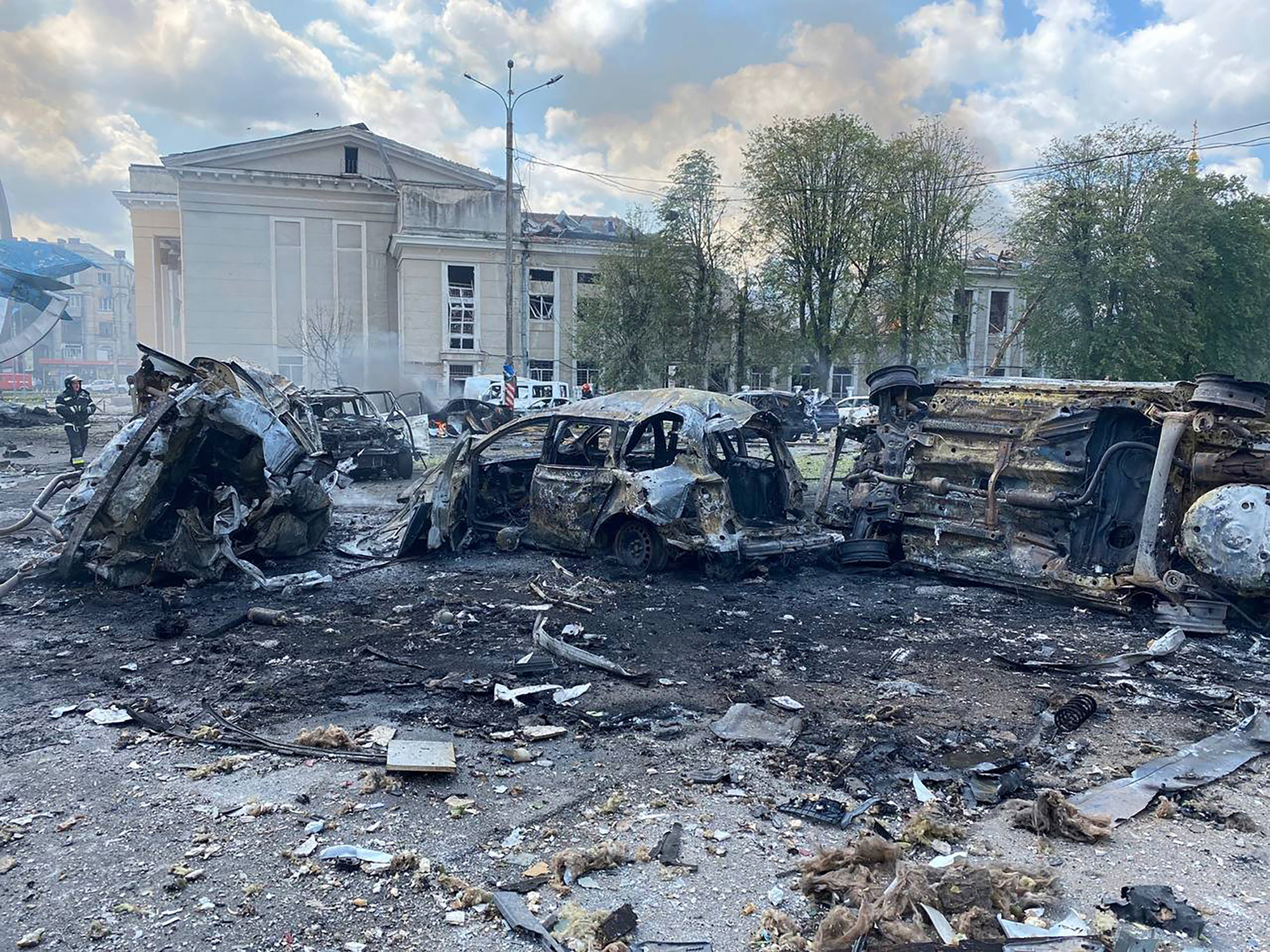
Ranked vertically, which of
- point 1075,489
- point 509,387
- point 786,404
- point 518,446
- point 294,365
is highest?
point 294,365

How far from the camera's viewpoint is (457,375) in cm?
3516

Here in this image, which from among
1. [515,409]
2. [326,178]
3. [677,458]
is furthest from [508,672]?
[326,178]

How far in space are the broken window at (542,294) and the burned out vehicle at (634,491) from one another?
2680 centimetres

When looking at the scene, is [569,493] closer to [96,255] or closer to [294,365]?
[294,365]

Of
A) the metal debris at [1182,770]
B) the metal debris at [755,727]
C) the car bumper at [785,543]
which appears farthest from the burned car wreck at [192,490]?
the metal debris at [1182,770]

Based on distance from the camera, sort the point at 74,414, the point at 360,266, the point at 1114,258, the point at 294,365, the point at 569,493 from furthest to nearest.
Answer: the point at 360,266
the point at 294,365
the point at 1114,258
the point at 74,414
the point at 569,493

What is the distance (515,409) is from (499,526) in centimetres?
1530

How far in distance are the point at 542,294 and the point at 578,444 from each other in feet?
91.0

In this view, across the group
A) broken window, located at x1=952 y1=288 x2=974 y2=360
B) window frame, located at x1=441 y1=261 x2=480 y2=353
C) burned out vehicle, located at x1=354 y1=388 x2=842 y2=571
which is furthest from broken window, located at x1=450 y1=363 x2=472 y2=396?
burned out vehicle, located at x1=354 y1=388 x2=842 y2=571

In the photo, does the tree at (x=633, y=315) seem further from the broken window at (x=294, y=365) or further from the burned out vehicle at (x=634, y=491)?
the burned out vehicle at (x=634, y=491)

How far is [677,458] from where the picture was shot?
7543 millimetres

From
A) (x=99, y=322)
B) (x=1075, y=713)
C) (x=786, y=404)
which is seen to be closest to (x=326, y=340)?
(x=786, y=404)

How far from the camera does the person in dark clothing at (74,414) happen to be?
16828 millimetres

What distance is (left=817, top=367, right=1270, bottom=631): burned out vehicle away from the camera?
6414 mm
